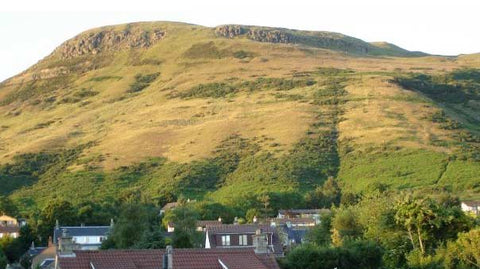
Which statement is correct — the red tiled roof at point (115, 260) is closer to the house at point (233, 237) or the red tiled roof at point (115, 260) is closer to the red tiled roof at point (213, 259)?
the red tiled roof at point (213, 259)

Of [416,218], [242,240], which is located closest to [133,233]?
[242,240]

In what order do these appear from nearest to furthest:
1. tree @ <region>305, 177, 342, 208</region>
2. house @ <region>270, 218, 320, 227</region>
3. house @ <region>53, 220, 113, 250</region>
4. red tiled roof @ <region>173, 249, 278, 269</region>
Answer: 1. red tiled roof @ <region>173, 249, 278, 269</region>
2. house @ <region>53, 220, 113, 250</region>
3. house @ <region>270, 218, 320, 227</region>
4. tree @ <region>305, 177, 342, 208</region>

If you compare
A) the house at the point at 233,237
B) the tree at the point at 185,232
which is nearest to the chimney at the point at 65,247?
the tree at the point at 185,232

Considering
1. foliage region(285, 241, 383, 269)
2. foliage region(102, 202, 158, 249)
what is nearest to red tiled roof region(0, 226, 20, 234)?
foliage region(102, 202, 158, 249)

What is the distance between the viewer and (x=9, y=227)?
111m

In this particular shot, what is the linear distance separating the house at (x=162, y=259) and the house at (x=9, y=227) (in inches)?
2399

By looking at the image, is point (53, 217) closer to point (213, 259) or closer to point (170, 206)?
point (170, 206)

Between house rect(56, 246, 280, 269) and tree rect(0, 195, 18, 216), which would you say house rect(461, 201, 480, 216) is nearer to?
tree rect(0, 195, 18, 216)

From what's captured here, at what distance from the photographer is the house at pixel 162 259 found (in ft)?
125

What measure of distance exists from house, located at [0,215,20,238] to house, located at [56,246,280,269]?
60945 millimetres

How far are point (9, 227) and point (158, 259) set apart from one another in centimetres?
7570

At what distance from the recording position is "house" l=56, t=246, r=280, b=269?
3803 cm

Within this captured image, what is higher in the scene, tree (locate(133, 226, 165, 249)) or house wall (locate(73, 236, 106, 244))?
tree (locate(133, 226, 165, 249))

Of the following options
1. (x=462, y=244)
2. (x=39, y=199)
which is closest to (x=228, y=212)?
(x=39, y=199)
